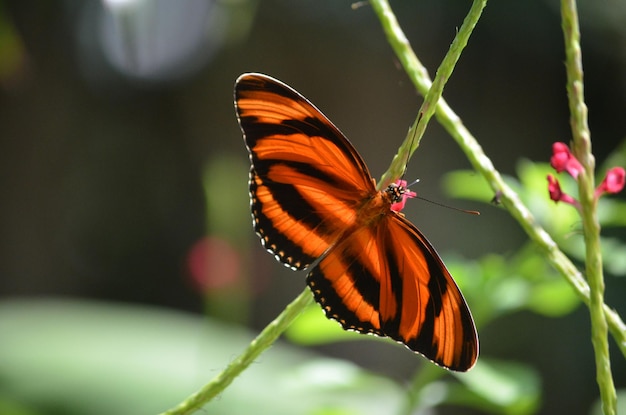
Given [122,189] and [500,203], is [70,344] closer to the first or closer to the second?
[122,189]

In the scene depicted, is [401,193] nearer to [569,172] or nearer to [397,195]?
[397,195]

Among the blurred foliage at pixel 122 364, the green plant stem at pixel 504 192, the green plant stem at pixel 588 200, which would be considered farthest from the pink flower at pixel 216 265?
the green plant stem at pixel 588 200

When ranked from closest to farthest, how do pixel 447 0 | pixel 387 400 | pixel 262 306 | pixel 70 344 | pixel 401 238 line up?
pixel 401 238
pixel 387 400
pixel 70 344
pixel 447 0
pixel 262 306

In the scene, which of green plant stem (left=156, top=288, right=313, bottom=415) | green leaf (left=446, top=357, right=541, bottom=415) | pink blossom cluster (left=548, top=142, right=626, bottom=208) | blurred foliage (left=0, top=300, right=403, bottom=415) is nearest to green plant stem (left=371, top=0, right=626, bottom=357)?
pink blossom cluster (left=548, top=142, right=626, bottom=208)

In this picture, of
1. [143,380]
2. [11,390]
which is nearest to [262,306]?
[143,380]

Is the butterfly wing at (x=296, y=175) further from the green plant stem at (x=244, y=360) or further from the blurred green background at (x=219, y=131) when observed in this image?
the blurred green background at (x=219, y=131)
